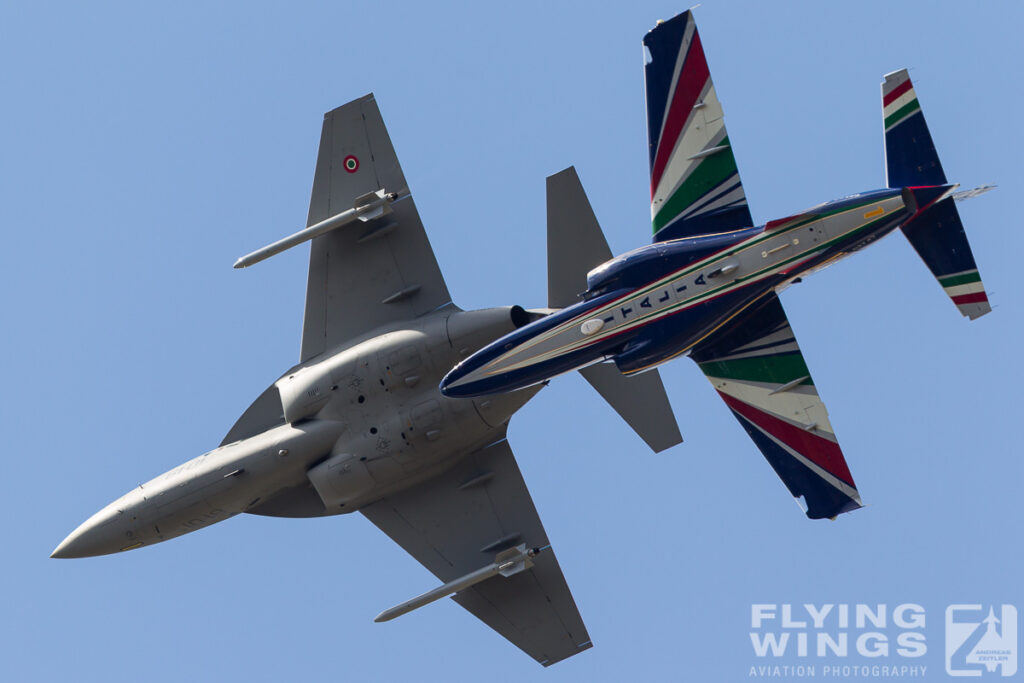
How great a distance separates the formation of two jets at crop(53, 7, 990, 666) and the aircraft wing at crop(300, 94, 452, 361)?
0.03m

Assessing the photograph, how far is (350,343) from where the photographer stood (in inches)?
1105

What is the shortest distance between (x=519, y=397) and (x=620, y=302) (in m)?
3.12

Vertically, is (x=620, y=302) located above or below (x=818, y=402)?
above

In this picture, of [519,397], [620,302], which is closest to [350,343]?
[519,397]

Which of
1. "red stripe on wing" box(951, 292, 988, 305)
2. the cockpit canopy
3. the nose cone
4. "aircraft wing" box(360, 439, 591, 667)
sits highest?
the cockpit canopy

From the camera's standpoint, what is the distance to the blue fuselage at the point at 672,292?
24.2 meters

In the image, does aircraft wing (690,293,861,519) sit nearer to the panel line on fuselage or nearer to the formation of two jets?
the formation of two jets

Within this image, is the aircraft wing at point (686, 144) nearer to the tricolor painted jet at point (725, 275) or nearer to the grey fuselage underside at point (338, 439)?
the tricolor painted jet at point (725, 275)

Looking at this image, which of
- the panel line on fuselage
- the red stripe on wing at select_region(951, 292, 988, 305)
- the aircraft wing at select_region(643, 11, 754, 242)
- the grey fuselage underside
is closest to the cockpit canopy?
the panel line on fuselage

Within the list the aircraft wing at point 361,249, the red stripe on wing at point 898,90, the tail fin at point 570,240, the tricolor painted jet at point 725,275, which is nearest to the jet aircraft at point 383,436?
the aircraft wing at point 361,249

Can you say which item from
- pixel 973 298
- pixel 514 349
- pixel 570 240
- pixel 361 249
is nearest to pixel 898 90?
pixel 973 298

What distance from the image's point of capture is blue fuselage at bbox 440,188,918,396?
24.2m

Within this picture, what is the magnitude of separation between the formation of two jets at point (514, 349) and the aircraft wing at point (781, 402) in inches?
1.3

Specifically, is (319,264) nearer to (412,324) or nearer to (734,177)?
(412,324)
